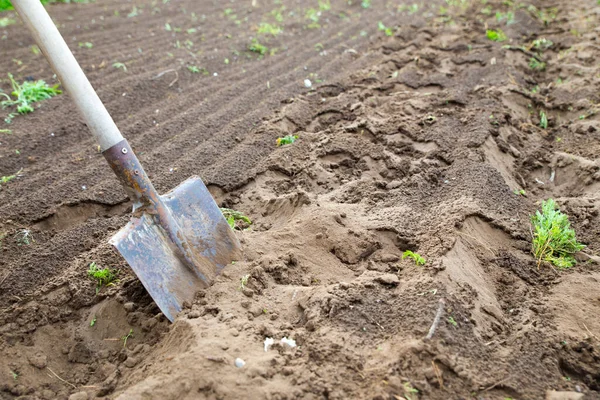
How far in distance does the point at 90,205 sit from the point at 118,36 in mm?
4413

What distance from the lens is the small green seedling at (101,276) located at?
280cm

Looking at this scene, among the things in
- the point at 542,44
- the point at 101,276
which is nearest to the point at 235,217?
the point at 101,276

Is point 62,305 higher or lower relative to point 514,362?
Result: higher

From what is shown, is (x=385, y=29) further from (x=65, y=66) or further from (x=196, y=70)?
(x=65, y=66)

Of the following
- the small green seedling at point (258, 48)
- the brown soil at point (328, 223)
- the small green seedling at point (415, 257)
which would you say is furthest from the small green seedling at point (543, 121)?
the small green seedling at point (258, 48)

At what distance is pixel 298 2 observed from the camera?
916 cm

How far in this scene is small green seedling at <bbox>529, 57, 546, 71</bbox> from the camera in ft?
18.7

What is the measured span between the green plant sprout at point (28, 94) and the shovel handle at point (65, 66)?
2601 mm

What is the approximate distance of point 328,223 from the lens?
9.90 ft

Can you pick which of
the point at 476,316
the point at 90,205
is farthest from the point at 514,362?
the point at 90,205

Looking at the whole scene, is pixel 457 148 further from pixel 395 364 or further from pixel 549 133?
pixel 395 364

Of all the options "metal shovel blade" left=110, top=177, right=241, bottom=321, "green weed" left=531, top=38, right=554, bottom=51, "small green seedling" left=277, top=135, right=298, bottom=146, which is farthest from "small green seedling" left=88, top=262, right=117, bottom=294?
"green weed" left=531, top=38, right=554, bottom=51

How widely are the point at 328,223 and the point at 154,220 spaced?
984 millimetres

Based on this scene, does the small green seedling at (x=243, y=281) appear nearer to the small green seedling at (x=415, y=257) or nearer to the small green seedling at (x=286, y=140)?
the small green seedling at (x=415, y=257)
